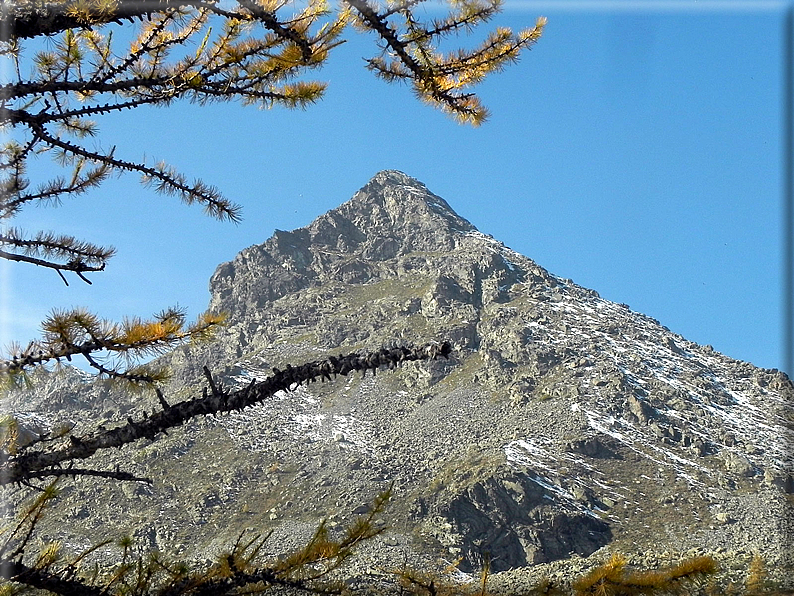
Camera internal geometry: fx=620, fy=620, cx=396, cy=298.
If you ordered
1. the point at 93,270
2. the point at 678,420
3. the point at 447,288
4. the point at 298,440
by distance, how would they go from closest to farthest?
the point at 93,270
the point at 298,440
the point at 678,420
the point at 447,288

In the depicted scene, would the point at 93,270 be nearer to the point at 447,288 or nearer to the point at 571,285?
the point at 447,288

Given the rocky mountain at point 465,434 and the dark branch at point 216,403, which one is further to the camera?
the rocky mountain at point 465,434

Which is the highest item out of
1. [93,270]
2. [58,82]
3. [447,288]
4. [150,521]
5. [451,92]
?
[447,288]

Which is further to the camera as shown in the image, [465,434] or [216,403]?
[465,434]

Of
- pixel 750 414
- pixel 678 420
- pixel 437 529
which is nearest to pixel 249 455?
pixel 437 529

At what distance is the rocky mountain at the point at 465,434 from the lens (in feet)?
304

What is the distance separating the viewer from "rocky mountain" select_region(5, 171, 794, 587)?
304ft

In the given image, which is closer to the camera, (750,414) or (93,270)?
(93,270)

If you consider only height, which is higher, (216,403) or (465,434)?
(465,434)

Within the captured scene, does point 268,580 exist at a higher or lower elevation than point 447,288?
lower

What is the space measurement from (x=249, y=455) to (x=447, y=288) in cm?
7648

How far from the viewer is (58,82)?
13.1ft

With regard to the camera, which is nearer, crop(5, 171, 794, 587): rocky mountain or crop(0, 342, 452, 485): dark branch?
crop(0, 342, 452, 485): dark branch

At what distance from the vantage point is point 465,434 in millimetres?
125812
